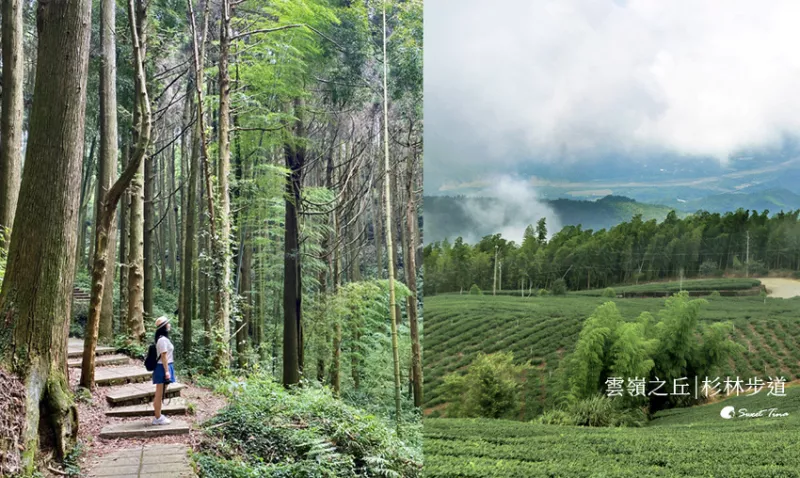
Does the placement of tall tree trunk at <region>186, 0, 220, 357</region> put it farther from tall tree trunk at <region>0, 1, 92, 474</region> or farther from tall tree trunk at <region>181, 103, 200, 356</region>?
tall tree trunk at <region>0, 1, 92, 474</region>

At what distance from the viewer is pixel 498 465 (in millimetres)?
3568

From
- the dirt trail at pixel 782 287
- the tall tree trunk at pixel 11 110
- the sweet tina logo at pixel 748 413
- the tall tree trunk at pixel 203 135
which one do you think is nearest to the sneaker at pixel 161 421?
the tall tree trunk at pixel 203 135

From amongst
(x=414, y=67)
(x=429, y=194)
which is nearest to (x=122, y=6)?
(x=414, y=67)

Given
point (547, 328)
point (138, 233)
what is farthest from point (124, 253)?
point (547, 328)

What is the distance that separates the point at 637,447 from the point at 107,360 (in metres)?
3.49

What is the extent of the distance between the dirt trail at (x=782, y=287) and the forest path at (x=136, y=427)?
3.42 meters

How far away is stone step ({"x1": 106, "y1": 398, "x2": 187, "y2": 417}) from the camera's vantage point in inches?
135

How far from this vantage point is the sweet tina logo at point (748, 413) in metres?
3.56

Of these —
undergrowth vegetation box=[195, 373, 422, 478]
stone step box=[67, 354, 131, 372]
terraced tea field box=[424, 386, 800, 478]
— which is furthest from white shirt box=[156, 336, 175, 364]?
terraced tea field box=[424, 386, 800, 478]

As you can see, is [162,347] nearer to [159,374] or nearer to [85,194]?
[159,374]

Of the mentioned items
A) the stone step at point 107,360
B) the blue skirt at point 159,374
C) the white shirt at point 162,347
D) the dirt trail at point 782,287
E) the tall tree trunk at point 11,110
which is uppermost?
the tall tree trunk at point 11,110

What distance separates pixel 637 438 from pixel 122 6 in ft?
16.5

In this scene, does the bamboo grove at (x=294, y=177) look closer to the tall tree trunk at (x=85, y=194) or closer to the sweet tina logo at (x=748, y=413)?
the tall tree trunk at (x=85, y=194)

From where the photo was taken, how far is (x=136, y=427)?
3244 millimetres
